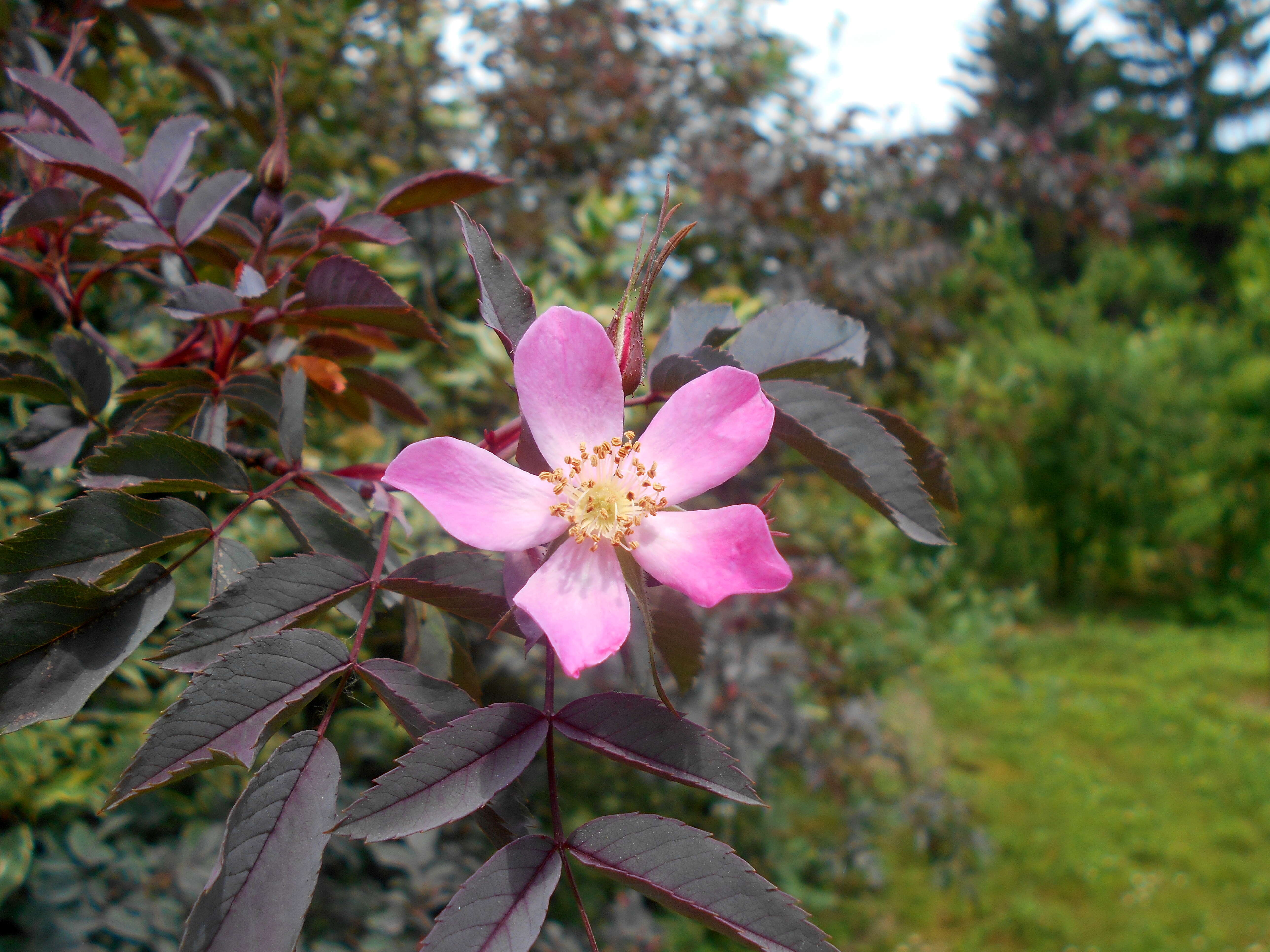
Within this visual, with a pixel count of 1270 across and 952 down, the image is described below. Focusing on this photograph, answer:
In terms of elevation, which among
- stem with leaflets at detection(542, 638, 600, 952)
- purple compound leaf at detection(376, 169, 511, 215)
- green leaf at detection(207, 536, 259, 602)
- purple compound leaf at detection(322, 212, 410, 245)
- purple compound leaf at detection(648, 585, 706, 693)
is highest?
purple compound leaf at detection(376, 169, 511, 215)

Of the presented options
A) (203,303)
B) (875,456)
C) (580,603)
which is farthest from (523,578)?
(203,303)

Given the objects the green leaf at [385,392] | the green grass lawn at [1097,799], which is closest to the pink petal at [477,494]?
the green leaf at [385,392]

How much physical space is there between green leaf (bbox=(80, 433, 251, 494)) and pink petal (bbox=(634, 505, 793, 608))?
370 mm

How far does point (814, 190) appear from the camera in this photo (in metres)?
2.71

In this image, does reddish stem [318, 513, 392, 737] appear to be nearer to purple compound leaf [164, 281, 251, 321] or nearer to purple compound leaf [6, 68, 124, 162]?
purple compound leaf [164, 281, 251, 321]

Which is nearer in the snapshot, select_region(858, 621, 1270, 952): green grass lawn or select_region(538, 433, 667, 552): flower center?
select_region(538, 433, 667, 552): flower center

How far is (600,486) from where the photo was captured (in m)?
0.61

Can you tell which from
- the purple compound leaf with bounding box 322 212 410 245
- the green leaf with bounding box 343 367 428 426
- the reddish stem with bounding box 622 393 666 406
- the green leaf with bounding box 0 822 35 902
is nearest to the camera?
the reddish stem with bounding box 622 393 666 406

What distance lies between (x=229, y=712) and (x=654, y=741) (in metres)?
0.29

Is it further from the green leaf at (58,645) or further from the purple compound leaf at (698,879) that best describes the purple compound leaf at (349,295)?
the purple compound leaf at (698,879)

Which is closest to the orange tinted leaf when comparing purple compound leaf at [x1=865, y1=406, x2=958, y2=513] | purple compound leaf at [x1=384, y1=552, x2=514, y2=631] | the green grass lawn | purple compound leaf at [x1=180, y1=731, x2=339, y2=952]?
purple compound leaf at [x1=384, y1=552, x2=514, y2=631]

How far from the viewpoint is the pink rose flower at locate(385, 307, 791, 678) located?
559 millimetres

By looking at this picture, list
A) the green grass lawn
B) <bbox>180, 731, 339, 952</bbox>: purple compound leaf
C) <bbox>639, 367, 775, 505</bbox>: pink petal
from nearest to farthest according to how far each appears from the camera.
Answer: <bbox>180, 731, 339, 952</bbox>: purple compound leaf, <bbox>639, 367, 775, 505</bbox>: pink petal, the green grass lawn

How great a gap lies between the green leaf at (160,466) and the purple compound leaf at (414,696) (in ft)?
0.71
